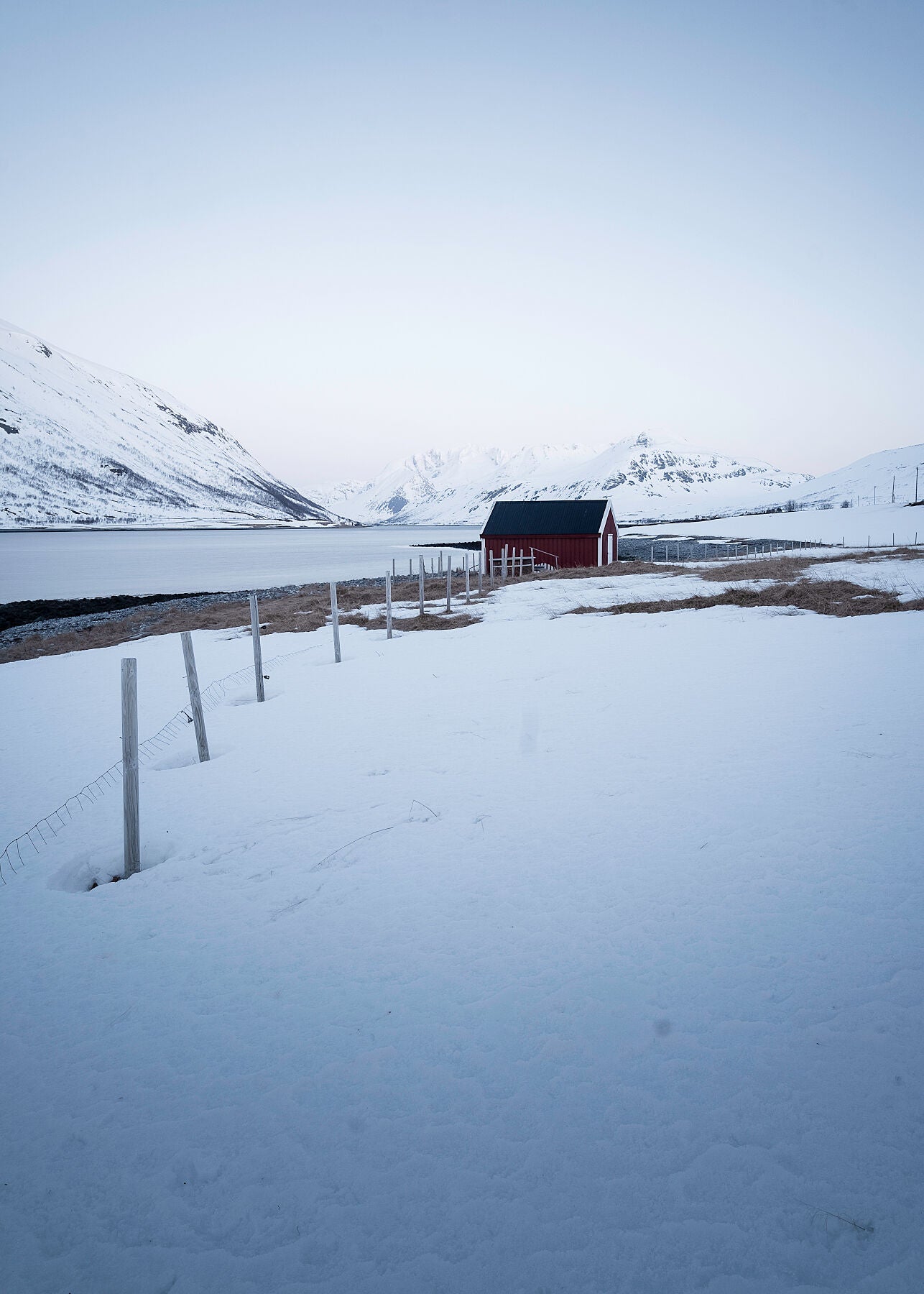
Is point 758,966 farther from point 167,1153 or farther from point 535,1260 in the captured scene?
point 167,1153

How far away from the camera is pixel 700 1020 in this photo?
422 cm

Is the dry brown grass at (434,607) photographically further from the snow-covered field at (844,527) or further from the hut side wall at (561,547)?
the snow-covered field at (844,527)

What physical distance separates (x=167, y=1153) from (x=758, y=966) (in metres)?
3.86

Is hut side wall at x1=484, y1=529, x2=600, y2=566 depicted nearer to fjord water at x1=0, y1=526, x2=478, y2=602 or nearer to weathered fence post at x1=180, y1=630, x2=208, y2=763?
fjord water at x1=0, y1=526, x2=478, y2=602

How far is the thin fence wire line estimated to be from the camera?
7402 millimetres

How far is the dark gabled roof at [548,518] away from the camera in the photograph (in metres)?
45.8

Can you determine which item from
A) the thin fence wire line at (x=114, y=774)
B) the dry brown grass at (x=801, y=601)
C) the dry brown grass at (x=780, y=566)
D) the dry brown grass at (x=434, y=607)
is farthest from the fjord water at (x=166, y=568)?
the thin fence wire line at (x=114, y=774)

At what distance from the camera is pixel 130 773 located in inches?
259

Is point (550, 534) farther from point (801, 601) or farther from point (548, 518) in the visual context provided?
point (801, 601)

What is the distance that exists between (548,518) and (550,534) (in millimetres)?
1517

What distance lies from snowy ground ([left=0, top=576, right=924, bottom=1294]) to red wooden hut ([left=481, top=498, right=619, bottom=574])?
37.0m

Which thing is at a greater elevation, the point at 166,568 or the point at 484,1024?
the point at 166,568

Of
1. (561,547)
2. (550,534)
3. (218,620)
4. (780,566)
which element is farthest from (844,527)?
(218,620)

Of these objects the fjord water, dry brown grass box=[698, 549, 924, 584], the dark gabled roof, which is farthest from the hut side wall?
the fjord water
